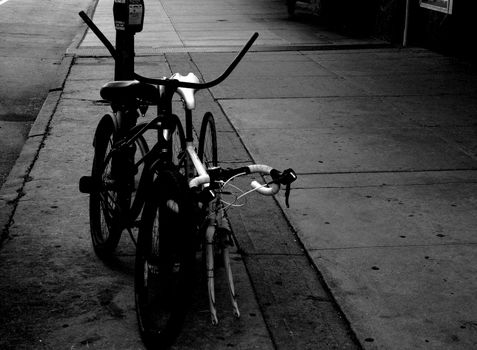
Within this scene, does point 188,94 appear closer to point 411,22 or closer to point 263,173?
point 263,173

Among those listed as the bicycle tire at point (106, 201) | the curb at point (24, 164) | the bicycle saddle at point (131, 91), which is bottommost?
the curb at point (24, 164)

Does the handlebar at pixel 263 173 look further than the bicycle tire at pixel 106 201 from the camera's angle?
No

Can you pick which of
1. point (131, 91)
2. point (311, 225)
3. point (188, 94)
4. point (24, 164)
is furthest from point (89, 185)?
point (24, 164)

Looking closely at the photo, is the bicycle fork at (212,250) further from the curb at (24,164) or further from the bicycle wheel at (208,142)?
the curb at (24,164)

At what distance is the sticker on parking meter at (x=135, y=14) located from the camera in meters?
5.90

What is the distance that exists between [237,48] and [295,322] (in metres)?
10.7

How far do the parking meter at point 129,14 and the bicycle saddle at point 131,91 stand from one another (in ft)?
4.34

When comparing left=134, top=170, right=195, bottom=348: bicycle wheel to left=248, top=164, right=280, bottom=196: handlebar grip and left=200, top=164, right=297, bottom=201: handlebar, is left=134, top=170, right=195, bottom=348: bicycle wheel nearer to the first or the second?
left=200, top=164, right=297, bottom=201: handlebar

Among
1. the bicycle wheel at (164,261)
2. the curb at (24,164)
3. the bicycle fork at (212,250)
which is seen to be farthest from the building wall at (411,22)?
the bicycle wheel at (164,261)

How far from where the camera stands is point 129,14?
19.5ft

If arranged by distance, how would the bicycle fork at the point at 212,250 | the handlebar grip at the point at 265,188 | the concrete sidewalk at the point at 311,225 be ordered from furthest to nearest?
the concrete sidewalk at the point at 311,225
the bicycle fork at the point at 212,250
the handlebar grip at the point at 265,188

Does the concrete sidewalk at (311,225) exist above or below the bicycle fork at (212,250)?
below

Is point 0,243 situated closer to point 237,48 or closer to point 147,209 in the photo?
point 147,209

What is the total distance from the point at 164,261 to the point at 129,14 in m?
2.48
